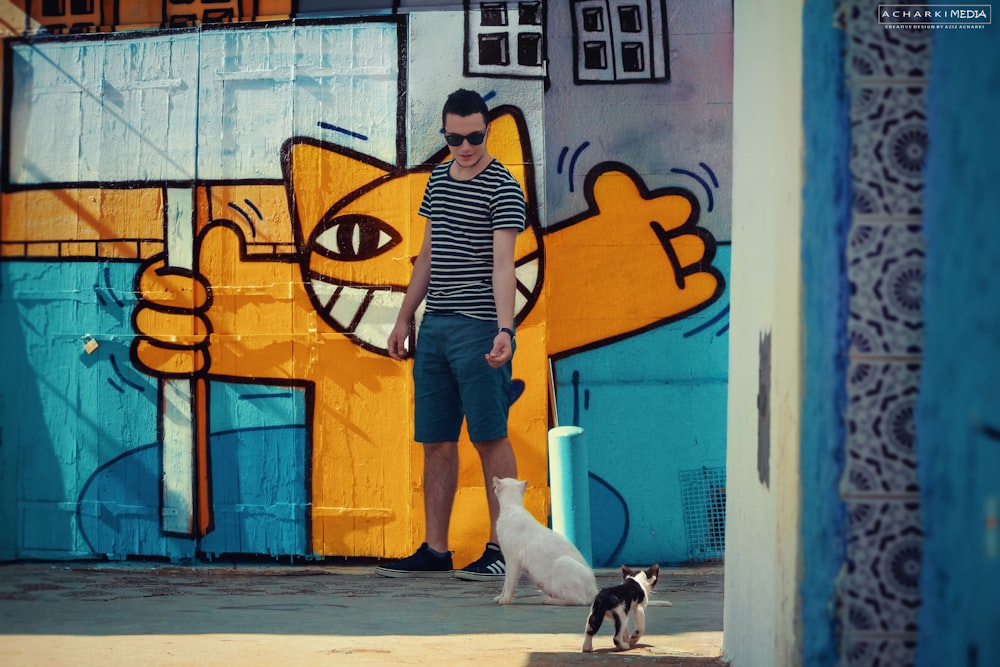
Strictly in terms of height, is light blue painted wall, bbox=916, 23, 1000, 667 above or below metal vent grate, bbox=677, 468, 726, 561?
above

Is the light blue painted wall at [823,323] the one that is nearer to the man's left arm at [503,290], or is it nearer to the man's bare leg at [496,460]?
the man's left arm at [503,290]

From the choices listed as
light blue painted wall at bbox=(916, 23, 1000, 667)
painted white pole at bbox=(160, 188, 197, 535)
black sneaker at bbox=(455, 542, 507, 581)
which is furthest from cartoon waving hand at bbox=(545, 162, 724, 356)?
light blue painted wall at bbox=(916, 23, 1000, 667)

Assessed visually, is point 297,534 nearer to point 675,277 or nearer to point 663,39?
point 675,277

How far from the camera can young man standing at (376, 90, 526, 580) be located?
19.0 ft

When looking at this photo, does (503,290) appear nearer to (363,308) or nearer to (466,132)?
(466,132)

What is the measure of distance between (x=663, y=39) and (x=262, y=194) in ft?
7.80

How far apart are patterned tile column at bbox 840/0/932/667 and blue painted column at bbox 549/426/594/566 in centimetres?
330

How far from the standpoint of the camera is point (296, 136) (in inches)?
264

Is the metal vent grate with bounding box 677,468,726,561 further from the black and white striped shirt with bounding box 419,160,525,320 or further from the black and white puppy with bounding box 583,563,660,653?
the black and white puppy with bounding box 583,563,660,653

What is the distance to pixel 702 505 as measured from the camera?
6547 millimetres

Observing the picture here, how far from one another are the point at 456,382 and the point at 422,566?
0.94 metres

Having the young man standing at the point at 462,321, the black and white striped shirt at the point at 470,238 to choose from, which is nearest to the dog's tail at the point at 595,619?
the young man standing at the point at 462,321

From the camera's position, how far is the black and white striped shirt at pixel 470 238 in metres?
5.87

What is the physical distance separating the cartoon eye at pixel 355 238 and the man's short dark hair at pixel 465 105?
848mm
